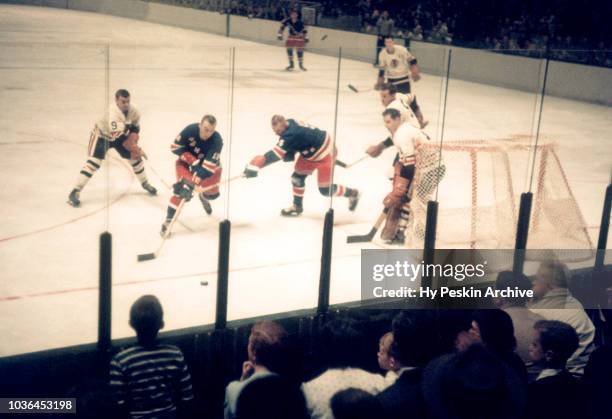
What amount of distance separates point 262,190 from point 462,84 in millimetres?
8023

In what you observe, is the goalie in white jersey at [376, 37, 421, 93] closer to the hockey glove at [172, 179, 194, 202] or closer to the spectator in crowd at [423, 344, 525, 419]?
the hockey glove at [172, 179, 194, 202]

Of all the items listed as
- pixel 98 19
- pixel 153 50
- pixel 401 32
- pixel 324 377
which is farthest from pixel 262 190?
pixel 98 19

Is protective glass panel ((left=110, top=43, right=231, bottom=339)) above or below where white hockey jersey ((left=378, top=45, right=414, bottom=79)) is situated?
below

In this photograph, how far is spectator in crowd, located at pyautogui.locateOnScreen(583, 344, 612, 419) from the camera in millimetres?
3291

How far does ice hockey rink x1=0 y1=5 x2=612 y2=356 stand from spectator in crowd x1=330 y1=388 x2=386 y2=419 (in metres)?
1.99

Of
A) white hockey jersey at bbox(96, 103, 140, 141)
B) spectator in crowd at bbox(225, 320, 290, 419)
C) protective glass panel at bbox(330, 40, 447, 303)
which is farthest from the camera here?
white hockey jersey at bbox(96, 103, 140, 141)

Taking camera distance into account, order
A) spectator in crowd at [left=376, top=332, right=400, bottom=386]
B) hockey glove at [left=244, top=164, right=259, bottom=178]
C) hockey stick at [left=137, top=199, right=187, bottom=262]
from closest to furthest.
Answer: spectator in crowd at [left=376, top=332, right=400, bottom=386]
hockey stick at [left=137, top=199, right=187, bottom=262]
hockey glove at [left=244, top=164, right=259, bottom=178]

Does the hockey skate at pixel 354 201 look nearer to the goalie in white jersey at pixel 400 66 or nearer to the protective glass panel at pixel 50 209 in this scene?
the protective glass panel at pixel 50 209

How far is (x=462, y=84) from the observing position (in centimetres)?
1529

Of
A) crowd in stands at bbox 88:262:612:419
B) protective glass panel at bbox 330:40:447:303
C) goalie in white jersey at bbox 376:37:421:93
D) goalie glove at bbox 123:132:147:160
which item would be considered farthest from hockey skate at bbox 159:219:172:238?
goalie in white jersey at bbox 376:37:421:93

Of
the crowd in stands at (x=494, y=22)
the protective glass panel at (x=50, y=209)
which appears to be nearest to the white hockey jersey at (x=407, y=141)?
the protective glass panel at (x=50, y=209)

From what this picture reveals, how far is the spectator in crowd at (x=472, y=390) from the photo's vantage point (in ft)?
8.36

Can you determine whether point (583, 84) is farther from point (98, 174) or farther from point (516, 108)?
point (98, 174)

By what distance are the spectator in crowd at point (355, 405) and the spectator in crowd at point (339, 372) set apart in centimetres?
13
